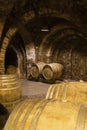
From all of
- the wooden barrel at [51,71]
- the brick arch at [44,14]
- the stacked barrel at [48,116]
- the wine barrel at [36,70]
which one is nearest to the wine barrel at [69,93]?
the stacked barrel at [48,116]

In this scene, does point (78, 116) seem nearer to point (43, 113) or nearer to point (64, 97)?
point (43, 113)

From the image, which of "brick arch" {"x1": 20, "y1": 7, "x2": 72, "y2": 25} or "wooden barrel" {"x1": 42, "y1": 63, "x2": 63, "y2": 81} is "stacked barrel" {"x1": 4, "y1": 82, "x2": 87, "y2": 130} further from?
"wooden barrel" {"x1": 42, "y1": 63, "x2": 63, "y2": 81}

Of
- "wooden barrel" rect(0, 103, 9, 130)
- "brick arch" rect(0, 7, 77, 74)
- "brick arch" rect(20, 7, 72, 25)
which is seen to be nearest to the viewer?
"wooden barrel" rect(0, 103, 9, 130)

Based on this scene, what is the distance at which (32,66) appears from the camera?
11.8 metres

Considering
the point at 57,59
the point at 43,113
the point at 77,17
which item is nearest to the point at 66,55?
the point at 57,59

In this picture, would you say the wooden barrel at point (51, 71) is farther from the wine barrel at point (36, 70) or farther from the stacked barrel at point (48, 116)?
the stacked barrel at point (48, 116)

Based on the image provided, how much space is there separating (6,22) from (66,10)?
2596 mm

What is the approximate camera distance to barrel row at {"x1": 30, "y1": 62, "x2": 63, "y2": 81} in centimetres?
1071

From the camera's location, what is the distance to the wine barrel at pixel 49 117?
2.09m

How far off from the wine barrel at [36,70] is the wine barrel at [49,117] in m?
8.75

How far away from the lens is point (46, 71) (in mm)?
10891

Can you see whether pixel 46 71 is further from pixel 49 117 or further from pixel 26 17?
pixel 49 117

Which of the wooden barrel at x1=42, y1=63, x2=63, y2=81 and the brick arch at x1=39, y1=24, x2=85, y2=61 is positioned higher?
the brick arch at x1=39, y1=24, x2=85, y2=61

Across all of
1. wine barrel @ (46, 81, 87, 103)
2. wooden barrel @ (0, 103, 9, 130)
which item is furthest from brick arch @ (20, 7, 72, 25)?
wine barrel @ (46, 81, 87, 103)
